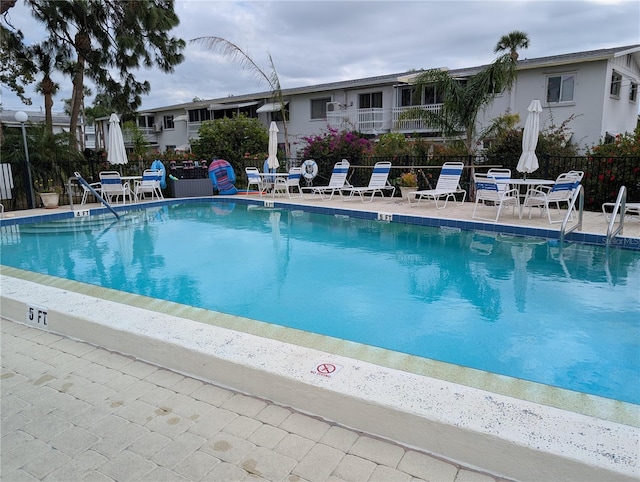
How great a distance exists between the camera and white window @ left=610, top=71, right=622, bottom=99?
16562 mm

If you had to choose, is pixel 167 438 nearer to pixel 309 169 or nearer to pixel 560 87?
pixel 309 169

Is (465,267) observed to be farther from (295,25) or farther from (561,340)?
(295,25)

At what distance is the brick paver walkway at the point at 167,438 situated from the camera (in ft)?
6.04

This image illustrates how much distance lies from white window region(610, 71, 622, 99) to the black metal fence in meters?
8.52


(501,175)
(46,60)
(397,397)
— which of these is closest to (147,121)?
(46,60)

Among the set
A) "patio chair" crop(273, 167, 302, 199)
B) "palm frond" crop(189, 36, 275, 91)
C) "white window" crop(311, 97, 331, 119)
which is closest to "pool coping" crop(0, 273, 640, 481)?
"patio chair" crop(273, 167, 302, 199)

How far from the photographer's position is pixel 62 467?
6.23ft

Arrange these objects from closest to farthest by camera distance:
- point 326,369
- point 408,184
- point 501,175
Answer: point 326,369, point 501,175, point 408,184

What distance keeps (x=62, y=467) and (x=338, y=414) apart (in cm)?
124

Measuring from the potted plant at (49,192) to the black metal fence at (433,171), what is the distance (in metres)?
0.18

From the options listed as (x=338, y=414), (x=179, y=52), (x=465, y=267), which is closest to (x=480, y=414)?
(x=338, y=414)

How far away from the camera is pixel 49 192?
11.7m

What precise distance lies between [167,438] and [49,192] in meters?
11.8

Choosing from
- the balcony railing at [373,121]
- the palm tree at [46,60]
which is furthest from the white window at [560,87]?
the palm tree at [46,60]
